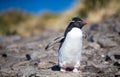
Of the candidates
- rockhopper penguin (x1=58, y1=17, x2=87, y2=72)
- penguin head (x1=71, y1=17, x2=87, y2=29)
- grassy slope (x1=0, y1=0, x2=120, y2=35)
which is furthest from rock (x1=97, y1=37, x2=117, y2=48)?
grassy slope (x1=0, y1=0, x2=120, y2=35)

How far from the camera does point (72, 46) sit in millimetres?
9156

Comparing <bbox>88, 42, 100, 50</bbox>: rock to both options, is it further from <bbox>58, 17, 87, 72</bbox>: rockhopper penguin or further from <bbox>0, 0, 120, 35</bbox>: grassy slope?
<bbox>0, 0, 120, 35</bbox>: grassy slope

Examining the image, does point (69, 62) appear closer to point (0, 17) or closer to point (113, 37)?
point (113, 37)

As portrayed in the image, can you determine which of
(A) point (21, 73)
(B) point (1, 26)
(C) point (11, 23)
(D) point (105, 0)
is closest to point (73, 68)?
(A) point (21, 73)

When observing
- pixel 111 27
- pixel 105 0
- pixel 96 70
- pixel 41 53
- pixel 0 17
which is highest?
pixel 0 17

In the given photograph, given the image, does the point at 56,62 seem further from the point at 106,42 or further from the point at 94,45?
the point at 106,42

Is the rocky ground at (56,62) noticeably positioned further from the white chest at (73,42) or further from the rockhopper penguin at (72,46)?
the white chest at (73,42)

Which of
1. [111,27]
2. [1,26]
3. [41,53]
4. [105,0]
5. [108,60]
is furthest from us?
[1,26]

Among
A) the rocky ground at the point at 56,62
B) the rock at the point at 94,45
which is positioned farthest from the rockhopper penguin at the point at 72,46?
the rock at the point at 94,45

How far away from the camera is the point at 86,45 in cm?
1289

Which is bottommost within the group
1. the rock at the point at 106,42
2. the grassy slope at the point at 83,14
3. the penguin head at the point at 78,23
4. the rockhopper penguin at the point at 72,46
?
the rockhopper penguin at the point at 72,46

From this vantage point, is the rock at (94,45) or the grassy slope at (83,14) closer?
the rock at (94,45)

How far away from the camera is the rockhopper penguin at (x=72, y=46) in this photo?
29.7 ft

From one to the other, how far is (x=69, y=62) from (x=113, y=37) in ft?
14.2
